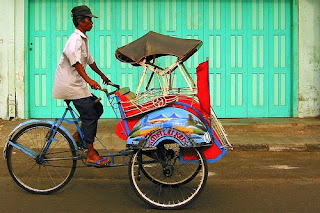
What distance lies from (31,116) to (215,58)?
13.2 ft

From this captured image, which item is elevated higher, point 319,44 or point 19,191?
point 319,44

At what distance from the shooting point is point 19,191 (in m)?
6.21

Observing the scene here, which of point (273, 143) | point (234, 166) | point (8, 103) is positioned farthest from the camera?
point (8, 103)

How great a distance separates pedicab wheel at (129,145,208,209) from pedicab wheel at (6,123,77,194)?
822mm

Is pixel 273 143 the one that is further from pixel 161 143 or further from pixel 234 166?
pixel 161 143

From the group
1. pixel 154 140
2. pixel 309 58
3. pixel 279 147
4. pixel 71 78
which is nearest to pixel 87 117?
pixel 71 78

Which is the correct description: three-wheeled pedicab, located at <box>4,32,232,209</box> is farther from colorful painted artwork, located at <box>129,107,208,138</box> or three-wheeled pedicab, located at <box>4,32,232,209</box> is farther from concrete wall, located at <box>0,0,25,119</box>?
concrete wall, located at <box>0,0,25,119</box>

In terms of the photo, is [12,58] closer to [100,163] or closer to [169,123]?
[100,163]

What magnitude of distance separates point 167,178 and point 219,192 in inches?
26.5

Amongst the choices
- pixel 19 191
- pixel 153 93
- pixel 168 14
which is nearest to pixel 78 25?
pixel 153 93

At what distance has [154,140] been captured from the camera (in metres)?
5.46

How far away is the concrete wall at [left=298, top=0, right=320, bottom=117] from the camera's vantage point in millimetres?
11062

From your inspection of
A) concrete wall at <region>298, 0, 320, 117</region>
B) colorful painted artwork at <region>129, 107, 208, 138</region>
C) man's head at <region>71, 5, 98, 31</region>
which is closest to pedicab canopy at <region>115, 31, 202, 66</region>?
man's head at <region>71, 5, 98, 31</region>

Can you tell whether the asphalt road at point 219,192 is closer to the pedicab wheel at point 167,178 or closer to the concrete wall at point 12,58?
the pedicab wheel at point 167,178
